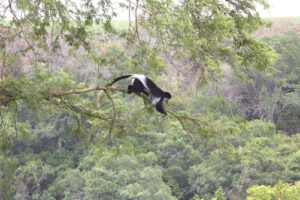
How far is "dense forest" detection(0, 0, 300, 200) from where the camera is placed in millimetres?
3432

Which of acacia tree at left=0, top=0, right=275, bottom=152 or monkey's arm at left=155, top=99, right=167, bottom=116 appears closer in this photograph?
acacia tree at left=0, top=0, right=275, bottom=152

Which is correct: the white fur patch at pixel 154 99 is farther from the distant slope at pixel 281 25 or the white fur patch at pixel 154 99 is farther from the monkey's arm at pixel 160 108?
the distant slope at pixel 281 25

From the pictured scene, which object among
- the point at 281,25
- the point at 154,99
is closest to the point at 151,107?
the point at 154,99

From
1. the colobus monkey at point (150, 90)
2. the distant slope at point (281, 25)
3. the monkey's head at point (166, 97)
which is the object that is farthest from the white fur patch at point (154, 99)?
the distant slope at point (281, 25)

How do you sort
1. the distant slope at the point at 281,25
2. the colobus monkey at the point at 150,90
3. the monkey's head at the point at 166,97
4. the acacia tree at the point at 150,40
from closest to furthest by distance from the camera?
1. the acacia tree at the point at 150,40
2. the colobus monkey at the point at 150,90
3. the monkey's head at the point at 166,97
4. the distant slope at the point at 281,25

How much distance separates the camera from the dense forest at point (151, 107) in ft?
11.3

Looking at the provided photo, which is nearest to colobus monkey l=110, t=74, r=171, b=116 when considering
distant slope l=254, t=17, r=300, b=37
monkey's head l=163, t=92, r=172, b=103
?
monkey's head l=163, t=92, r=172, b=103

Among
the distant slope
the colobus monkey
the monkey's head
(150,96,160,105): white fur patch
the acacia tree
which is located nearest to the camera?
the acacia tree

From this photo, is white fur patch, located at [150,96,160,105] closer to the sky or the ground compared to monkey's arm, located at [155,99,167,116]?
closer to the sky

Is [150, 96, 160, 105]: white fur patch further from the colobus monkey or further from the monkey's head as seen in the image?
the monkey's head

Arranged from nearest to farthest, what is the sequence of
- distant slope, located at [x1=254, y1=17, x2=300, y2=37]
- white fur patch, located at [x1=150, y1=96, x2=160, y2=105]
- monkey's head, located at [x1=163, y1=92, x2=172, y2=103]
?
white fur patch, located at [x1=150, y1=96, x2=160, y2=105]
monkey's head, located at [x1=163, y1=92, x2=172, y2=103]
distant slope, located at [x1=254, y1=17, x2=300, y2=37]

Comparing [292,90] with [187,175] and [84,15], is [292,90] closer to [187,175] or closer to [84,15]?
[187,175]

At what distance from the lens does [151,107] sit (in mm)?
3611

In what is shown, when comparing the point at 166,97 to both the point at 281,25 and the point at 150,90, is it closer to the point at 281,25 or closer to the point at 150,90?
the point at 150,90
